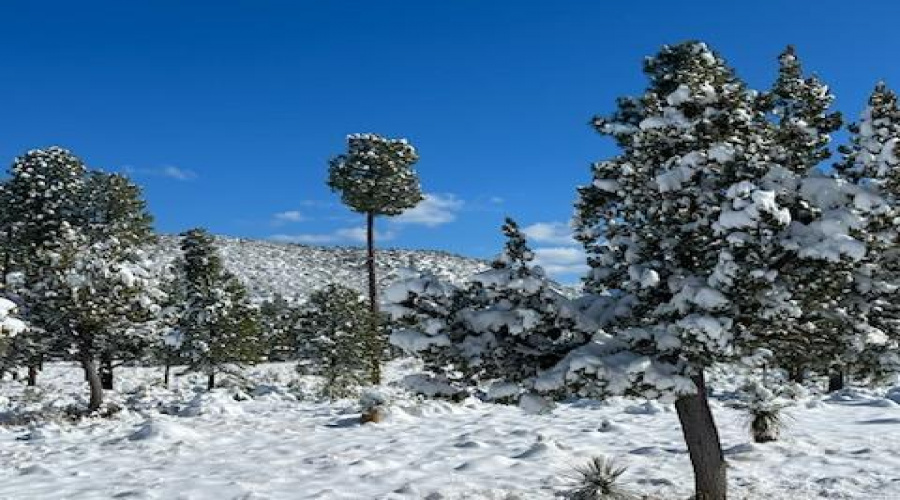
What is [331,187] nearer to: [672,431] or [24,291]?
[24,291]

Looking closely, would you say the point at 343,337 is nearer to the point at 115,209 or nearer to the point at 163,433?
the point at 115,209

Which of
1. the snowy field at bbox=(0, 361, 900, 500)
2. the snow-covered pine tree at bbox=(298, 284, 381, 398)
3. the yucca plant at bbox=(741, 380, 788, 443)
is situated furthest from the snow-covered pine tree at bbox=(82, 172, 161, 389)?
the yucca plant at bbox=(741, 380, 788, 443)

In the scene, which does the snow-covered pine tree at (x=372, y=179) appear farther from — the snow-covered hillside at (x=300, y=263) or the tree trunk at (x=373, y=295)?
the snow-covered hillside at (x=300, y=263)

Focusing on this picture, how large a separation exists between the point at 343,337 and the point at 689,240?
29138mm

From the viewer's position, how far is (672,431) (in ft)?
56.1

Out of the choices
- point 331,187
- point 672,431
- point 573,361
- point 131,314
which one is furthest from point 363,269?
point 573,361

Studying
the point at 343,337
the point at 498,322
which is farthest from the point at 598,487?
the point at 343,337

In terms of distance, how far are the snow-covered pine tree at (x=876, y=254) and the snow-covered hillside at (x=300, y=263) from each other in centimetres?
10148

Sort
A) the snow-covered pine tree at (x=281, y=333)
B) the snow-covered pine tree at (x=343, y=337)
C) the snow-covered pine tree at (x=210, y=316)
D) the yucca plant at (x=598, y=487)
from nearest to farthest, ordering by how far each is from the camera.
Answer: the yucca plant at (x=598, y=487), the snow-covered pine tree at (x=210, y=316), the snow-covered pine tree at (x=343, y=337), the snow-covered pine tree at (x=281, y=333)

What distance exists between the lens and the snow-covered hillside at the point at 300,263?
118650 mm

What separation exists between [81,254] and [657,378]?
887 inches

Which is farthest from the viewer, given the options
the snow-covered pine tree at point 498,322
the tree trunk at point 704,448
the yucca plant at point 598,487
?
the yucca plant at point 598,487

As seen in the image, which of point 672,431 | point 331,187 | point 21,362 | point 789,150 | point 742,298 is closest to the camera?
point 742,298

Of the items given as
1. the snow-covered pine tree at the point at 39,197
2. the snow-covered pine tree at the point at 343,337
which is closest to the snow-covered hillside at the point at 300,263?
the snow-covered pine tree at the point at 39,197
